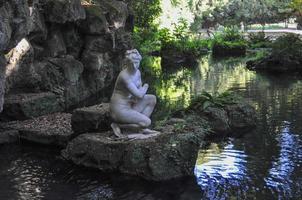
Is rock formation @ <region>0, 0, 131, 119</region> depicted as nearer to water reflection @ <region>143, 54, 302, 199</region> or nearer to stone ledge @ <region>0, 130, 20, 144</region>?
stone ledge @ <region>0, 130, 20, 144</region>

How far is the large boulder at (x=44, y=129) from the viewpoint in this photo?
484 inches

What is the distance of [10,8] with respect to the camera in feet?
36.2

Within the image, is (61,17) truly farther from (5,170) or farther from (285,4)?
(285,4)

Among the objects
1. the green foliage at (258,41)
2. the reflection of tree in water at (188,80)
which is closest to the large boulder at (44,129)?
the reflection of tree in water at (188,80)

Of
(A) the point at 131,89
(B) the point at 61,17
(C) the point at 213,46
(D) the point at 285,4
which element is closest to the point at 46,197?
(A) the point at 131,89

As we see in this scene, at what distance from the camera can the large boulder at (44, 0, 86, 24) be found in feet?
60.6

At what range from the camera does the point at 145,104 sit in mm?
10703

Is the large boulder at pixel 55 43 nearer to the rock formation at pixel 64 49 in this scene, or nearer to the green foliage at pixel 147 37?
the rock formation at pixel 64 49

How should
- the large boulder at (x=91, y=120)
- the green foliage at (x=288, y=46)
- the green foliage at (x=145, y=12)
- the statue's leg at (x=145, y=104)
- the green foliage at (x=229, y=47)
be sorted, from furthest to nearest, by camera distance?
the green foliage at (x=229, y=47) → the green foliage at (x=145, y=12) → the green foliage at (x=288, y=46) → the large boulder at (x=91, y=120) → the statue's leg at (x=145, y=104)

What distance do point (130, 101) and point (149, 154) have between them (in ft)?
5.05

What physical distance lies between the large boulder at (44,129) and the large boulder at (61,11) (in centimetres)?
574

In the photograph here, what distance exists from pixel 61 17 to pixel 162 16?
106 ft

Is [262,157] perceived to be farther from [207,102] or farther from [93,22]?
[93,22]

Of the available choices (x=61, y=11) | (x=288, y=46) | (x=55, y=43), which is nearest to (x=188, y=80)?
(x=288, y=46)
